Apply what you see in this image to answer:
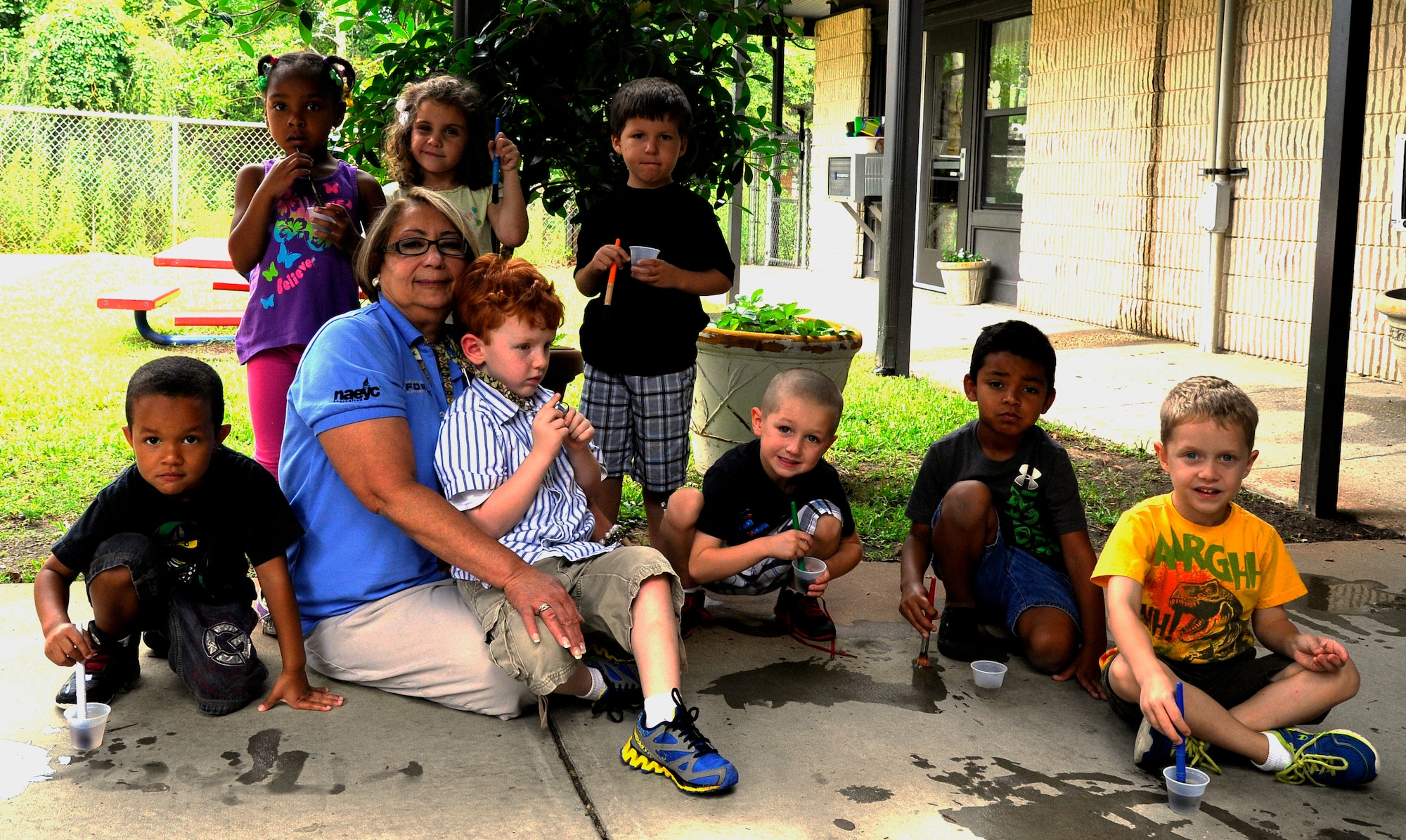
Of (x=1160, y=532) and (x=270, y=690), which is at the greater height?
(x=1160, y=532)

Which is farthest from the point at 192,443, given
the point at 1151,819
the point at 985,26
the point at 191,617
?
the point at 985,26

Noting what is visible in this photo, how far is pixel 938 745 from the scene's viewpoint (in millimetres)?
2625

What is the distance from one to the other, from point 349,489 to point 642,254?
1.14 meters

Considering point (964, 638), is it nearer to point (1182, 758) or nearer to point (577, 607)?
point (1182, 758)

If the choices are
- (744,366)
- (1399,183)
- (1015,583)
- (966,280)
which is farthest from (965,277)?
(1015,583)

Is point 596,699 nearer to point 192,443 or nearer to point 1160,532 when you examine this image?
point 192,443

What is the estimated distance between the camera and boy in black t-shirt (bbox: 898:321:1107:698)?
10.1 feet

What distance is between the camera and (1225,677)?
→ 2.63m

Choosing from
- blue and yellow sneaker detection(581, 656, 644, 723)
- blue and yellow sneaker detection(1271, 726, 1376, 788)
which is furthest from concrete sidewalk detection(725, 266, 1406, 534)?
blue and yellow sneaker detection(581, 656, 644, 723)

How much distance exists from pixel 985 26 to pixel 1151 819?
9.72 m

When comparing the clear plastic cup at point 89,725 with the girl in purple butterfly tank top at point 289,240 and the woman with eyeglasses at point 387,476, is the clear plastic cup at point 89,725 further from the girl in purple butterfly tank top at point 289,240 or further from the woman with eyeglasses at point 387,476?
the girl in purple butterfly tank top at point 289,240

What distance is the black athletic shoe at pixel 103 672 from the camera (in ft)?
8.75

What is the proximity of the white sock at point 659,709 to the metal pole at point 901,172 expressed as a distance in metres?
5.03

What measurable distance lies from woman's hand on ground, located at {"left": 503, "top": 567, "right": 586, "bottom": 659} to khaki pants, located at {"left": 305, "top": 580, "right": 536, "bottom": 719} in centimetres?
23
